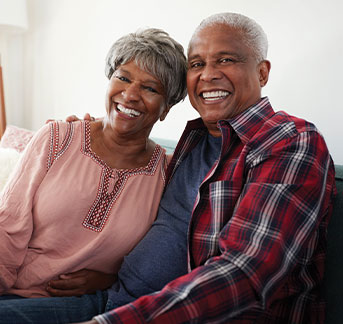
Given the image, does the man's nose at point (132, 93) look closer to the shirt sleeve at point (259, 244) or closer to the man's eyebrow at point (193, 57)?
the man's eyebrow at point (193, 57)

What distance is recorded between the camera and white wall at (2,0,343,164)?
149 centimetres

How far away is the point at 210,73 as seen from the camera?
48.8 inches

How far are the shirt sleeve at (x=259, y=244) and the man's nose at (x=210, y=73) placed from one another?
13.7 inches

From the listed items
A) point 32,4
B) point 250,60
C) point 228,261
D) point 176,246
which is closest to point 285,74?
point 250,60

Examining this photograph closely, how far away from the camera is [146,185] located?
138 centimetres

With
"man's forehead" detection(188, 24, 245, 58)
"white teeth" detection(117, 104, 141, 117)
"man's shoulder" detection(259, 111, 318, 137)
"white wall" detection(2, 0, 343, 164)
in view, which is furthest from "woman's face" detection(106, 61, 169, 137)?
"white wall" detection(2, 0, 343, 164)

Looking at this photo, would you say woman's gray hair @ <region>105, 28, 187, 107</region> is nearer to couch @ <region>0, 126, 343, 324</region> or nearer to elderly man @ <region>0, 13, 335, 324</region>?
elderly man @ <region>0, 13, 335, 324</region>

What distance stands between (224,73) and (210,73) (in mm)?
44

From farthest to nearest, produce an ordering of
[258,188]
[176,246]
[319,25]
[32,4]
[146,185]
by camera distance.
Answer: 1. [32,4]
2. [319,25]
3. [146,185]
4. [176,246]
5. [258,188]

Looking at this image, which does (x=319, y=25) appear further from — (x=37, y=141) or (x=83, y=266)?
(x=83, y=266)

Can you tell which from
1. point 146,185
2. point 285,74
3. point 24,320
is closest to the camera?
point 24,320

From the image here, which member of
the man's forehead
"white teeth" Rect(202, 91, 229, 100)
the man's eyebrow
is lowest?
"white teeth" Rect(202, 91, 229, 100)

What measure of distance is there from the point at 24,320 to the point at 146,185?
0.56m

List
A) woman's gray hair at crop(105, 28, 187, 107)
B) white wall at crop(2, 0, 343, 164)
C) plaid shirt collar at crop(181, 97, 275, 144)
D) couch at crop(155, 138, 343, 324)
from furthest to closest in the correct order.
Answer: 1. white wall at crop(2, 0, 343, 164)
2. woman's gray hair at crop(105, 28, 187, 107)
3. plaid shirt collar at crop(181, 97, 275, 144)
4. couch at crop(155, 138, 343, 324)
